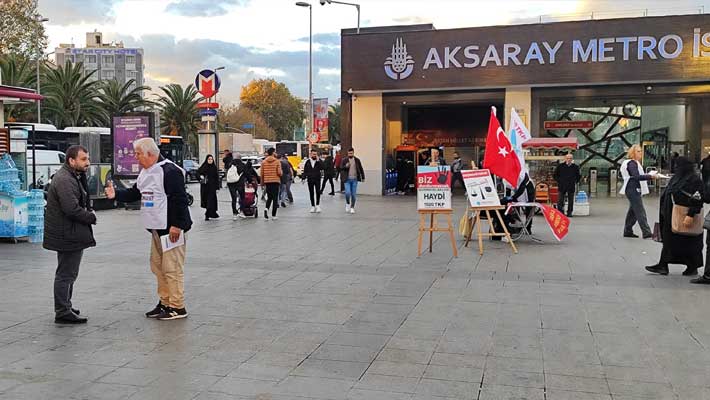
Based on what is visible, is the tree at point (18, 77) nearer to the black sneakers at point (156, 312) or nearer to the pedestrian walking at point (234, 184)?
the pedestrian walking at point (234, 184)

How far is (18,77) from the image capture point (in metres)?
34.2

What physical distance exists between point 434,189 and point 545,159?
8184 mm

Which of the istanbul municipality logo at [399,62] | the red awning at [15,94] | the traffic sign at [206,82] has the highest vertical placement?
the istanbul municipality logo at [399,62]

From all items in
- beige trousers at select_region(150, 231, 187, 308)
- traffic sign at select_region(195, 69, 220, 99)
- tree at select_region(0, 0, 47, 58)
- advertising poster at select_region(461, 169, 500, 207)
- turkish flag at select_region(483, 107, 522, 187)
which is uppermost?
tree at select_region(0, 0, 47, 58)

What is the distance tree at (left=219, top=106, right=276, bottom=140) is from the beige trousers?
66115 mm

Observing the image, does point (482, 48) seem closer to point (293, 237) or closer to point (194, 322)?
point (293, 237)

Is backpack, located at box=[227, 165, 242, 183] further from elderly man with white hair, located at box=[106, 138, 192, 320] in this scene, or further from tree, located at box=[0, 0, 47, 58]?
tree, located at box=[0, 0, 47, 58]

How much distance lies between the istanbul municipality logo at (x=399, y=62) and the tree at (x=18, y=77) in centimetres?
1803

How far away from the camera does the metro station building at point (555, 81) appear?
2208cm

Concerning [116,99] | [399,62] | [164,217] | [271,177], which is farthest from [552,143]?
[116,99]

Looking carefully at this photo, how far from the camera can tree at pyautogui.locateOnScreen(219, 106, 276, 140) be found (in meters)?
73.6

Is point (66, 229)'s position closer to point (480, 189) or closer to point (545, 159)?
point (480, 189)

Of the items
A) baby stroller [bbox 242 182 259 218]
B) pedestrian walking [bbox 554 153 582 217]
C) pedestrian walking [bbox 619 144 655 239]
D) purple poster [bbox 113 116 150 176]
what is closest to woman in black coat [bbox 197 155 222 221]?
baby stroller [bbox 242 182 259 218]

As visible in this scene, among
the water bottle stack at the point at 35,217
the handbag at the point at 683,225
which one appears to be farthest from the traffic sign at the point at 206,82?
the handbag at the point at 683,225
